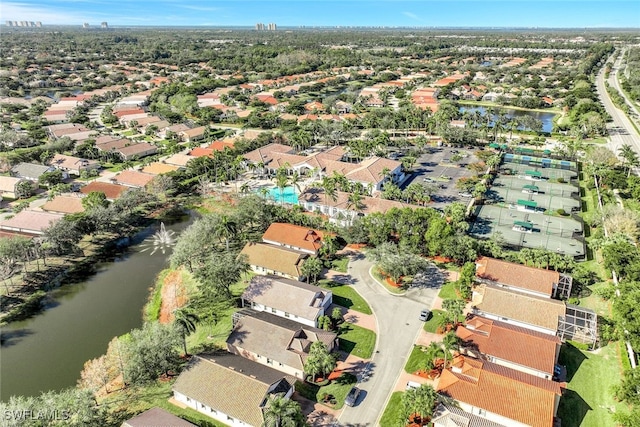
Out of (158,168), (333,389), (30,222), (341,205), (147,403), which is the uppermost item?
(158,168)

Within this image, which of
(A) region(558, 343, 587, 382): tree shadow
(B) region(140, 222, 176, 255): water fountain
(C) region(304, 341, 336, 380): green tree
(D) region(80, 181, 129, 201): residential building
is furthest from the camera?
(D) region(80, 181, 129, 201): residential building

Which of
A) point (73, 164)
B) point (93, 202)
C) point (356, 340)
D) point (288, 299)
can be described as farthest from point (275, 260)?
point (73, 164)

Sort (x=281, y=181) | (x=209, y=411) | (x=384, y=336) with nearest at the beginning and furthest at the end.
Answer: (x=209, y=411), (x=384, y=336), (x=281, y=181)

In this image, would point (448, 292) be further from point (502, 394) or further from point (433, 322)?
point (502, 394)

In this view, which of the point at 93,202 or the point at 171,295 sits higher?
the point at 93,202

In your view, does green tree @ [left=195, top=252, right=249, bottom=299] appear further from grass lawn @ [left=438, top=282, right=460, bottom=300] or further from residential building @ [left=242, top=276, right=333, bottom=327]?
grass lawn @ [left=438, top=282, right=460, bottom=300]

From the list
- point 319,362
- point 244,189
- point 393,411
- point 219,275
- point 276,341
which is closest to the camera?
point 393,411

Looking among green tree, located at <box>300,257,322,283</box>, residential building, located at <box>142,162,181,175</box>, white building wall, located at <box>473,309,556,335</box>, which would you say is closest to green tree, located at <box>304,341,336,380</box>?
green tree, located at <box>300,257,322,283</box>
